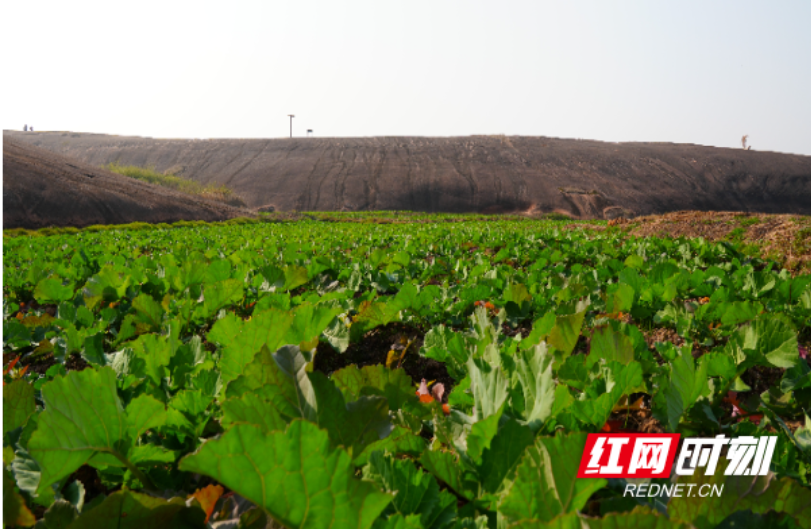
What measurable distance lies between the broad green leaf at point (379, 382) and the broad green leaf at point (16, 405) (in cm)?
70

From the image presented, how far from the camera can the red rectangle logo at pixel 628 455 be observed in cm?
88

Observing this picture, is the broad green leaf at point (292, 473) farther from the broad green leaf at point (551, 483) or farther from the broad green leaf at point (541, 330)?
the broad green leaf at point (541, 330)

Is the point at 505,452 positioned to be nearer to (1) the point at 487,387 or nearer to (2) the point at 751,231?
(1) the point at 487,387

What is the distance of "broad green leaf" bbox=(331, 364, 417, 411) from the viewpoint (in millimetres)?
1173

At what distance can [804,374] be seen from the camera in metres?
1.45

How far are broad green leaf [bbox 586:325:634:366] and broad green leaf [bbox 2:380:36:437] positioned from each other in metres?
1.52

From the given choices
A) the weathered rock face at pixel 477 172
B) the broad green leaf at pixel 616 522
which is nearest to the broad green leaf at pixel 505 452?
the broad green leaf at pixel 616 522

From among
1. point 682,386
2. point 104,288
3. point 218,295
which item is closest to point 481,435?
point 682,386

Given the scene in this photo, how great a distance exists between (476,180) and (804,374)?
54.8 meters

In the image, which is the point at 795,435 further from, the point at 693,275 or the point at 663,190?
the point at 663,190

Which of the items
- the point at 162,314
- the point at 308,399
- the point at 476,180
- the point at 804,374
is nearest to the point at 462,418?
the point at 308,399

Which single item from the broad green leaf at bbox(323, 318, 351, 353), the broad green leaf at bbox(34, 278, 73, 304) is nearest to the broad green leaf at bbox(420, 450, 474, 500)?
the broad green leaf at bbox(323, 318, 351, 353)

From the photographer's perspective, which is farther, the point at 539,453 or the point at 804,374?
the point at 804,374

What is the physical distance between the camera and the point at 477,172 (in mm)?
56312
